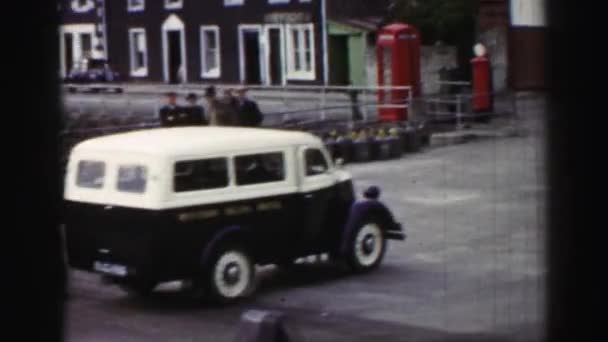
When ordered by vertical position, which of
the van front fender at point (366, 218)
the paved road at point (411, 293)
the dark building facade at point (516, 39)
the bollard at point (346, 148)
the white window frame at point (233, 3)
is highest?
the white window frame at point (233, 3)

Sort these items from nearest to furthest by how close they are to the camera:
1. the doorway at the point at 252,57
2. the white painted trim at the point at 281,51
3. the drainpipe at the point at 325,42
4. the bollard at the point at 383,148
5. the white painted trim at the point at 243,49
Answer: the bollard at the point at 383,148 → the drainpipe at the point at 325,42 → the white painted trim at the point at 281,51 → the white painted trim at the point at 243,49 → the doorway at the point at 252,57

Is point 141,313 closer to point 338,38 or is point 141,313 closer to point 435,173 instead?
point 435,173

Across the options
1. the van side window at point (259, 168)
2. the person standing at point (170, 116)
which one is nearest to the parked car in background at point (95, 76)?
the person standing at point (170, 116)

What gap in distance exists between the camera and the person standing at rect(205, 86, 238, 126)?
1028 centimetres

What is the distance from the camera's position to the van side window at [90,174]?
680cm

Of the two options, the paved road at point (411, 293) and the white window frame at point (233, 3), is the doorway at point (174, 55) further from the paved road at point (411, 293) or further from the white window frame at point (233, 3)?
the paved road at point (411, 293)

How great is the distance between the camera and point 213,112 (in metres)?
10.3

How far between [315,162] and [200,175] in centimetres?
93

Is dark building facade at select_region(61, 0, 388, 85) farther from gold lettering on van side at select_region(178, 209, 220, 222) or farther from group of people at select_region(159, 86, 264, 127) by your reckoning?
gold lettering on van side at select_region(178, 209, 220, 222)

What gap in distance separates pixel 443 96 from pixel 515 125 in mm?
1402

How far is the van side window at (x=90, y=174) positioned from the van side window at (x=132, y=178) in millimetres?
132

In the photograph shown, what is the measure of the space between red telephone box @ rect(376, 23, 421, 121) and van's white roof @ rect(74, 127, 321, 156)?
8.51 m

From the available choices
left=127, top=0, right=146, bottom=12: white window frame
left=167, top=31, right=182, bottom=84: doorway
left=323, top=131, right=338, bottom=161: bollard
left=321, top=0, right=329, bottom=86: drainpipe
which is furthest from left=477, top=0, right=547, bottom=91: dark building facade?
left=167, top=31, right=182, bottom=84: doorway

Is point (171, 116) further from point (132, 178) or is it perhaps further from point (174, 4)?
point (174, 4)
